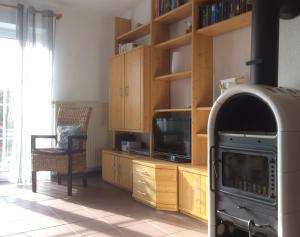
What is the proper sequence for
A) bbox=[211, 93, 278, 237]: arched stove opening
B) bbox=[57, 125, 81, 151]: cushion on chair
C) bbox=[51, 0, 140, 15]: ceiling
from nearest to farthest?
bbox=[211, 93, 278, 237]: arched stove opening → bbox=[57, 125, 81, 151]: cushion on chair → bbox=[51, 0, 140, 15]: ceiling

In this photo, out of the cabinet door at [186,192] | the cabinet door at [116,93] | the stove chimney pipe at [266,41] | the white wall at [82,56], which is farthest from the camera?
the white wall at [82,56]

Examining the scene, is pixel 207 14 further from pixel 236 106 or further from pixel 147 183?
pixel 147 183

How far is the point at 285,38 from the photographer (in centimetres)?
226

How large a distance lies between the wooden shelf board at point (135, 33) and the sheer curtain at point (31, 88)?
97cm

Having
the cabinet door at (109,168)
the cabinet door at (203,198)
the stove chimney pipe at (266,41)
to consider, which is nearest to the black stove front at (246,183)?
the stove chimney pipe at (266,41)

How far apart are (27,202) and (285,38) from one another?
9.36 ft

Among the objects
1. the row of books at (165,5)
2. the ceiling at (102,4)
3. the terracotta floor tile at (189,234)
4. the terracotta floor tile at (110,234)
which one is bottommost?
the terracotta floor tile at (189,234)

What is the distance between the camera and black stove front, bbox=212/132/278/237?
1.63 metres

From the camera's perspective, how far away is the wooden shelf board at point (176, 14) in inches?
124

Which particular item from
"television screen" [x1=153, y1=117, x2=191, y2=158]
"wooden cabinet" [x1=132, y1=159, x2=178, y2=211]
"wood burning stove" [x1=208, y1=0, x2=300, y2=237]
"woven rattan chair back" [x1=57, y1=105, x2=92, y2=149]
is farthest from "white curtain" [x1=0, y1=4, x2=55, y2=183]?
"wood burning stove" [x1=208, y1=0, x2=300, y2=237]

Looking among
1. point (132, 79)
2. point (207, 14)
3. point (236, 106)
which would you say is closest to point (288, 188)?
point (236, 106)

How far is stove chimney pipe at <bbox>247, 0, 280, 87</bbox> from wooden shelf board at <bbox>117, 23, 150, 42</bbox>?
76.9 inches

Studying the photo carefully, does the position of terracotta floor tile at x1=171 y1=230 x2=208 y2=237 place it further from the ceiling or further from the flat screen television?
the ceiling

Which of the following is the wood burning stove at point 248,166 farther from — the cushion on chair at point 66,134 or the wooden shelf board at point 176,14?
the cushion on chair at point 66,134
